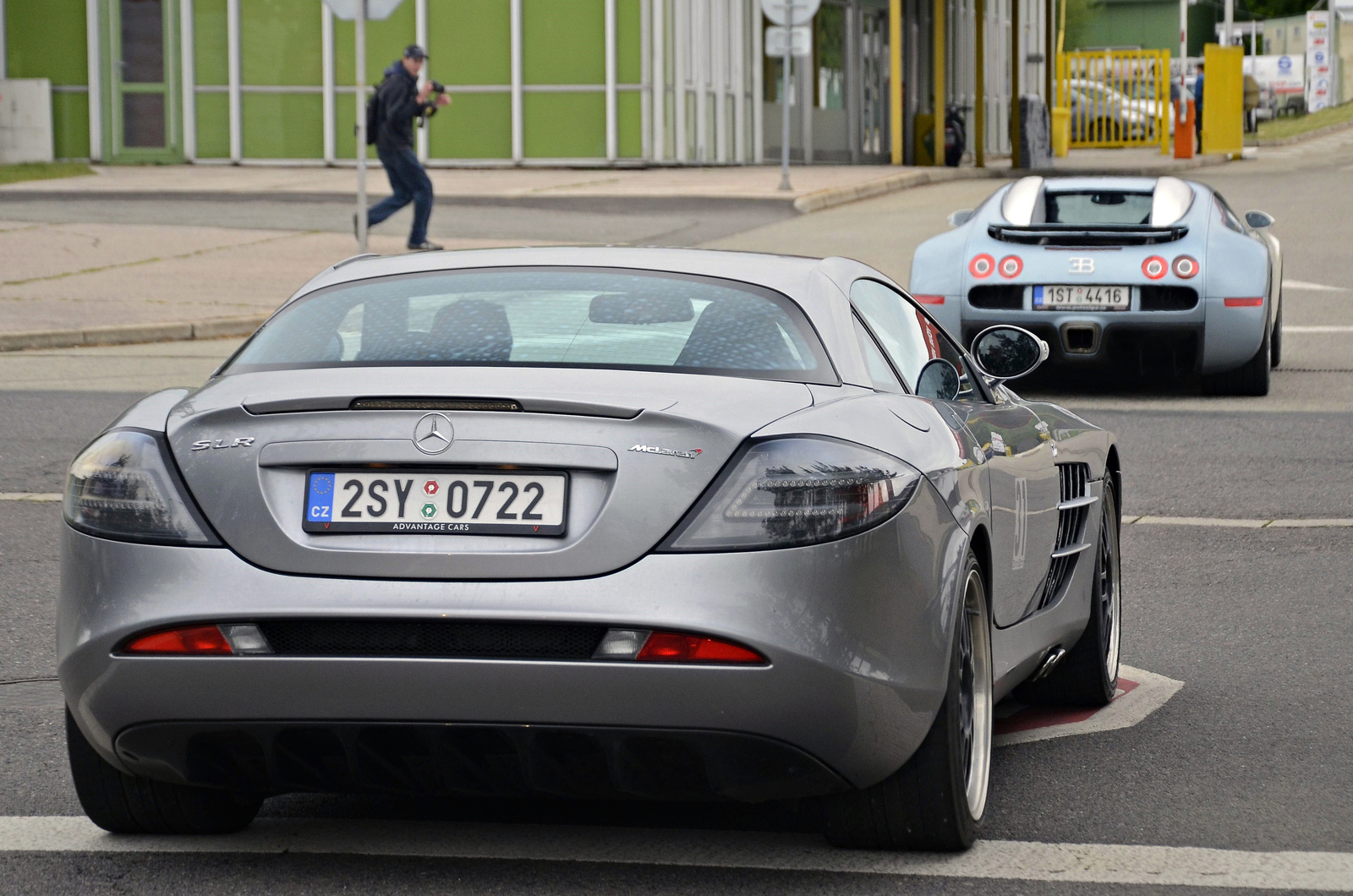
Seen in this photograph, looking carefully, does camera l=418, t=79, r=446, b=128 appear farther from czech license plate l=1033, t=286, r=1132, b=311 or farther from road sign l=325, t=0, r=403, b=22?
czech license plate l=1033, t=286, r=1132, b=311

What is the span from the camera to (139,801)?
14.0 ft

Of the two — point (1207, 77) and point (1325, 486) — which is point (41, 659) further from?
point (1207, 77)

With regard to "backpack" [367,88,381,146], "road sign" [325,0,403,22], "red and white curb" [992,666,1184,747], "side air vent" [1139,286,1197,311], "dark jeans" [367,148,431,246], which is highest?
"road sign" [325,0,403,22]

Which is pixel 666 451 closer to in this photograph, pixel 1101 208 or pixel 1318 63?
pixel 1101 208

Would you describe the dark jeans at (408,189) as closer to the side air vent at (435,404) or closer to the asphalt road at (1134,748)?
the asphalt road at (1134,748)

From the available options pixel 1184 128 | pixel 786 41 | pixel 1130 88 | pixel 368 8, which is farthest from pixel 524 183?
pixel 1130 88

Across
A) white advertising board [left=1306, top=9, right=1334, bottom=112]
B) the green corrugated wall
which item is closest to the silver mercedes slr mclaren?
the green corrugated wall

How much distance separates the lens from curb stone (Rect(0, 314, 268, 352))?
15.8m

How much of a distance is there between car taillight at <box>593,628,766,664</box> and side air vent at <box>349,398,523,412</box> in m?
0.47

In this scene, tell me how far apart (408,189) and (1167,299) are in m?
10.5

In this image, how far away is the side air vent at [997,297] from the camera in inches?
498

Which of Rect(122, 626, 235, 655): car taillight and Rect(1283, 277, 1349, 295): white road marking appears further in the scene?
Rect(1283, 277, 1349, 295): white road marking

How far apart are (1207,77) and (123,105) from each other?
2095 cm

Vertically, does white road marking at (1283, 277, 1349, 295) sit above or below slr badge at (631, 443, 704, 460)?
below
